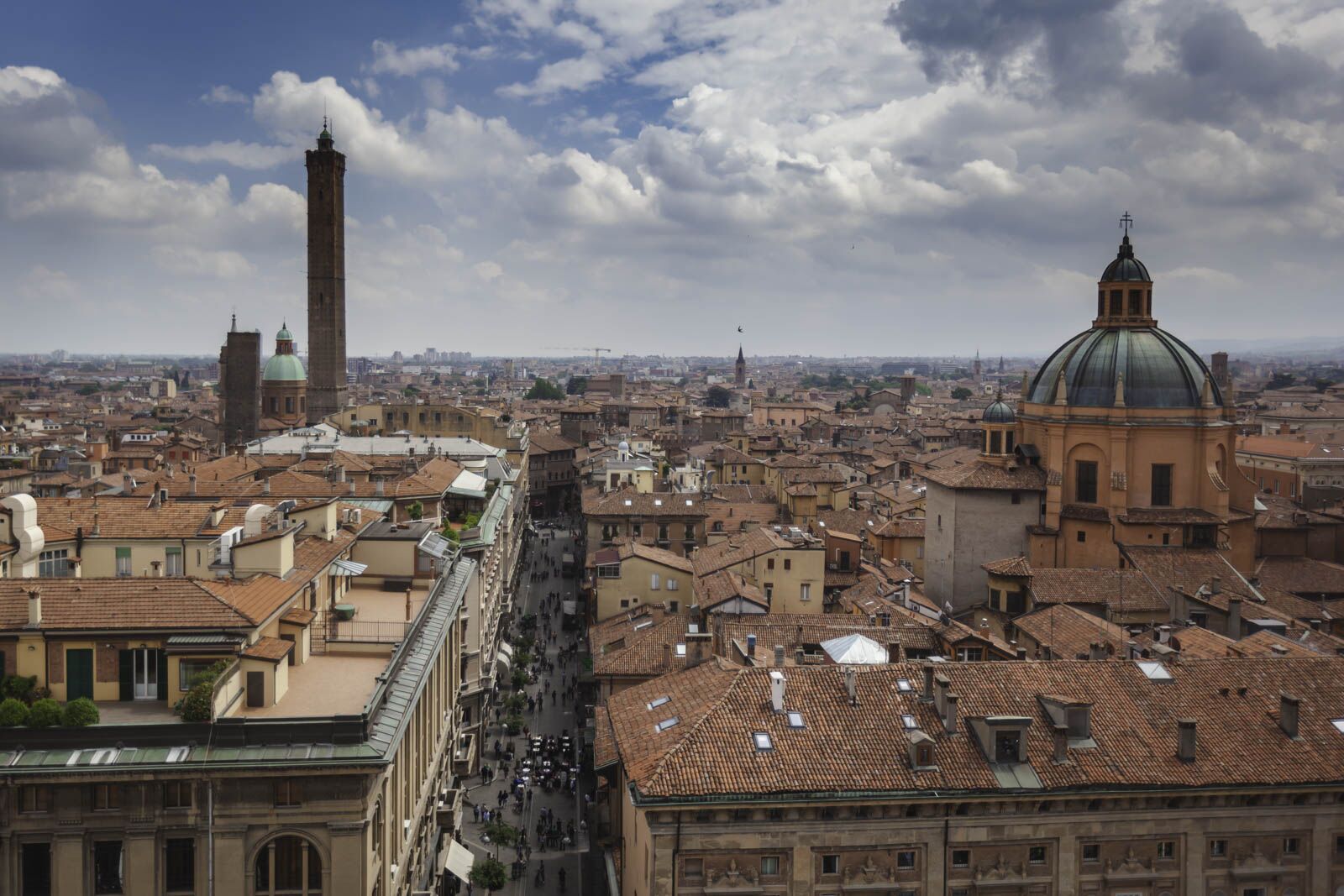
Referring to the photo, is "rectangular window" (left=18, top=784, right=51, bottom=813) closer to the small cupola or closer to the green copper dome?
the small cupola

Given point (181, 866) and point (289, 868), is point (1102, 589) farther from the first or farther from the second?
point (181, 866)

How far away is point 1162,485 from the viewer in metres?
57.2

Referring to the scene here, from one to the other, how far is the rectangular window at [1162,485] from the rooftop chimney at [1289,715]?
3112 centimetres

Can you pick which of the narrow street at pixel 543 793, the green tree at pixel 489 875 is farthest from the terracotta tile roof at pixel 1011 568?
the green tree at pixel 489 875

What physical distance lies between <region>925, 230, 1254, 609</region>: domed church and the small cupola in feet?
0.33

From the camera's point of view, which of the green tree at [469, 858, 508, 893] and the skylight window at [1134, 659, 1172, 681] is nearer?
the skylight window at [1134, 659, 1172, 681]

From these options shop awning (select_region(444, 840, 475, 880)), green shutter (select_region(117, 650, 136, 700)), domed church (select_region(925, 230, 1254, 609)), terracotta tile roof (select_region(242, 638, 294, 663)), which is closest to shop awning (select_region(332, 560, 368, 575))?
terracotta tile roof (select_region(242, 638, 294, 663))

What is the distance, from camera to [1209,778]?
25562mm

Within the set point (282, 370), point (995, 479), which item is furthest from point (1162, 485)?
point (282, 370)

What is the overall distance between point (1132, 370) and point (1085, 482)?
5.63 meters

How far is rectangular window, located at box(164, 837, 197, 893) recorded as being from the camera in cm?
2164

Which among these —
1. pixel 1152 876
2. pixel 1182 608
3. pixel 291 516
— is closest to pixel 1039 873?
pixel 1152 876

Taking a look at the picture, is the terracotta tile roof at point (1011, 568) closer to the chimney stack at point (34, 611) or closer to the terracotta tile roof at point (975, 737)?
the terracotta tile roof at point (975, 737)

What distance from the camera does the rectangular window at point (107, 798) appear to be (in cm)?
2147
